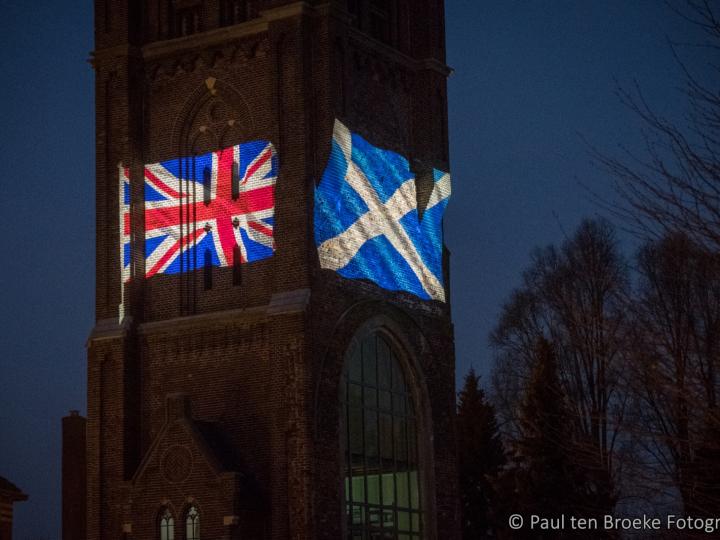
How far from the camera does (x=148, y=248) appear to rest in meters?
41.2

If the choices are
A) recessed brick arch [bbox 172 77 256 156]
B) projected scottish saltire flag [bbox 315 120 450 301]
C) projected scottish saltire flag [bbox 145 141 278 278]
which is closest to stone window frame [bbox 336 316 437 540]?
projected scottish saltire flag [bbox 315 120 450 301]

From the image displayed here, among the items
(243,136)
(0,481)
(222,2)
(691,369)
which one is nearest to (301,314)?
(243,136)

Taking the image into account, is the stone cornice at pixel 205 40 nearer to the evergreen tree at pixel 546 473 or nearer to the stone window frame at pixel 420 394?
the stone window frame at pixel 420 394

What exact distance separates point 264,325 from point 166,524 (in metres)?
5.41

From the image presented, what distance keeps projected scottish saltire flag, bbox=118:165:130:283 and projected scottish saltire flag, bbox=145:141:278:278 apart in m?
0.51

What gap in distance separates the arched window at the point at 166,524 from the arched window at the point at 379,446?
4.25 m

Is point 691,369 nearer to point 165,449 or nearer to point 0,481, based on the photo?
point 165,449

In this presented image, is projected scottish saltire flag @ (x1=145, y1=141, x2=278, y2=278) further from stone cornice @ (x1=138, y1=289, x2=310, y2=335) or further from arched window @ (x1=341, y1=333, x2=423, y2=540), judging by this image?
arched window @ (x1=341, y1=333, x2=423, y2=540)

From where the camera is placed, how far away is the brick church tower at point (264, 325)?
37.5m

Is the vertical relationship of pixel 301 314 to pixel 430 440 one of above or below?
above

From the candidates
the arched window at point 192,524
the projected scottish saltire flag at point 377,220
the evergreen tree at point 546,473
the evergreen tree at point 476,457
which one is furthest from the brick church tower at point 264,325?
the evergreen tree at point 476,457

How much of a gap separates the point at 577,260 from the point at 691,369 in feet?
133

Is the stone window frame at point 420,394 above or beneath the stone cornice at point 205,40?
beneath

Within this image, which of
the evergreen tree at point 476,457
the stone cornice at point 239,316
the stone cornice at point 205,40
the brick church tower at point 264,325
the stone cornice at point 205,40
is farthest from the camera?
the evergreen tree at point 476,457
